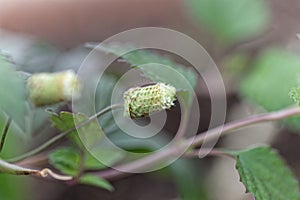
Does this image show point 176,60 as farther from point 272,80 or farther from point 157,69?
point 157,69

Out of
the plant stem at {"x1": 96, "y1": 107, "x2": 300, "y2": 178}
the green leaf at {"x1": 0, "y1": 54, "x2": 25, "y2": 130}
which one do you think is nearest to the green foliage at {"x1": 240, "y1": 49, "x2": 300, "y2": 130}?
the plant stem at {"x1": 96, "y1": 107, "x2": 300, "y2": 178}

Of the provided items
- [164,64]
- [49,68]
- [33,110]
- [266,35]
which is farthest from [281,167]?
[266,35]

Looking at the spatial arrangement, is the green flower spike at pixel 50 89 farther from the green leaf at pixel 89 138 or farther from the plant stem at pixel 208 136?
the plant stem at pixel 208 136

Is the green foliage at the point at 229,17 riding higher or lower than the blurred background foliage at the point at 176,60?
higher

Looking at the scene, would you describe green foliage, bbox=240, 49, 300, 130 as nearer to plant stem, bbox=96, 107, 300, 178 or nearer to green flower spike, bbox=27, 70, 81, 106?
plant stem, bbox=96, 107, 300, 178

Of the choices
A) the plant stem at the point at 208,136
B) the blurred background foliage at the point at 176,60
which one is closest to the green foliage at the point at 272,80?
the blurred background foliage at the point at 176,60

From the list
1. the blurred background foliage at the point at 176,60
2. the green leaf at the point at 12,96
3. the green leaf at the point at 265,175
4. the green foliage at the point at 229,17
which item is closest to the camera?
the green leaf at the point at 12,96
